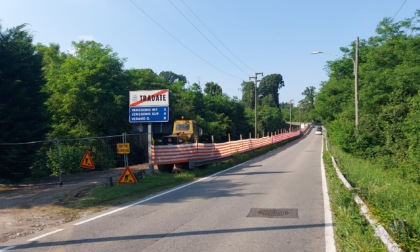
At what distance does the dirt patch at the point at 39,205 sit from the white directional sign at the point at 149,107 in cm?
311

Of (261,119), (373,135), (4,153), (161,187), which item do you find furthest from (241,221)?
(261,119)

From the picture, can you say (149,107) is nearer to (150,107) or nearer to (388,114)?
(150,107)

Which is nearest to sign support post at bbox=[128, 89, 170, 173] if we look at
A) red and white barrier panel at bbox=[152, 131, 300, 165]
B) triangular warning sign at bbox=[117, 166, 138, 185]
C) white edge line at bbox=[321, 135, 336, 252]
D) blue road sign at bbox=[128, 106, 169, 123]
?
blue road sign at bbox=[128, 106, 169, 123]

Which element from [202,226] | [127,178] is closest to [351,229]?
[202,226]

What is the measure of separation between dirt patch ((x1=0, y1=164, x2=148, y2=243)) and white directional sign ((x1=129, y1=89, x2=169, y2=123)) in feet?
10.2

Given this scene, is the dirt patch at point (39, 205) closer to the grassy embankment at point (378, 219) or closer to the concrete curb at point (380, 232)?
the grassy embankment at point (378, 219)

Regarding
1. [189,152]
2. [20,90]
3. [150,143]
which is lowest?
[189,152]

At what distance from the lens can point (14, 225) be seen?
8133mm

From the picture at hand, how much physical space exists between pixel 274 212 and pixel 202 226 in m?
2.11

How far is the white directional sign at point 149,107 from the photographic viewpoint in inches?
668

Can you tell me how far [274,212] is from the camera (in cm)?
894

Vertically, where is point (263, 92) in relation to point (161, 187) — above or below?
above

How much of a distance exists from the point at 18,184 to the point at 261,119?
2951 inches

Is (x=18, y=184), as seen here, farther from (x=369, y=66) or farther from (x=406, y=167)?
(x=369, y=66)
